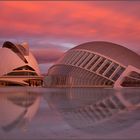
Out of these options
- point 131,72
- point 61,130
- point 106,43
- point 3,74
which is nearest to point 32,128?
point 61,130

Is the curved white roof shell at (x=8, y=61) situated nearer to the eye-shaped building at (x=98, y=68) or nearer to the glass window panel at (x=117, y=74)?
the eye-shaped building at (x=98, y=68)

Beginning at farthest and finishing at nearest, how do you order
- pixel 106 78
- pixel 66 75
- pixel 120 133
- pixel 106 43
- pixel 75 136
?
pixel 106 43 < pixel 66 75 < pixel 106 78 < pixel 120 133 < pixel 75 136

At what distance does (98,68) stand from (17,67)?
3403 cm

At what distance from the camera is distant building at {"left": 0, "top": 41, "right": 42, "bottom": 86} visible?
76625 mm

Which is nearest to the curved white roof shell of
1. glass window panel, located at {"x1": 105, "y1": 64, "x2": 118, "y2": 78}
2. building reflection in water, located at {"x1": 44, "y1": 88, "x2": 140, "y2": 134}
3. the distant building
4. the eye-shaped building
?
the distant building

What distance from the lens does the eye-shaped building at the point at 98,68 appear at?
49.0 metres

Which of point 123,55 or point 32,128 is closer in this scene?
point 32,128

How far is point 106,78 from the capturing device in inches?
1917

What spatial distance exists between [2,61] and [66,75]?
97.4ft

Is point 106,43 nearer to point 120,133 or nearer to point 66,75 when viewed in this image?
point 66,75

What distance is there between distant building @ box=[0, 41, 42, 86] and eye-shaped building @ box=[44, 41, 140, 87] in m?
23.2

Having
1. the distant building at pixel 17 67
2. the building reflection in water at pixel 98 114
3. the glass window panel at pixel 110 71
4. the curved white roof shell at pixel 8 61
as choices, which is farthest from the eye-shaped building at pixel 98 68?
the building reflection in water at pixel 98 114

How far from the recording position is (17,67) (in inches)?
3066

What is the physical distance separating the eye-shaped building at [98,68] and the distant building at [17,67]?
2321cm
